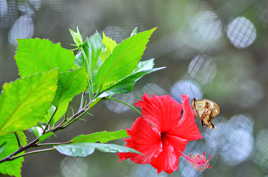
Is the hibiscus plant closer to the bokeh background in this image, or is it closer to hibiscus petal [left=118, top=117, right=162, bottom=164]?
hibiscus petal [left=118, top=117, right=162, bottom=164]

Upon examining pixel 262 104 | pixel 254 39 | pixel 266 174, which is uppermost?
pixel 254 39

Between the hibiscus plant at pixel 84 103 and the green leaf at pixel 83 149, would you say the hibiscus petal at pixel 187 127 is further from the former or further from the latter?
the green leaf at pixel 83 149

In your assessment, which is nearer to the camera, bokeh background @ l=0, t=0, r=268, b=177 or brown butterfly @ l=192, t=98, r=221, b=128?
brown butterfly @ l=192, t=98, r=221, b=128

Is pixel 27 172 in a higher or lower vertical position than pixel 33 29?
lower

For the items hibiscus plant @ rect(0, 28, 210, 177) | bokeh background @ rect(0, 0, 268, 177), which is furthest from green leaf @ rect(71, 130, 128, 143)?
bokeh background @ rect(0, 0, 268, 177)

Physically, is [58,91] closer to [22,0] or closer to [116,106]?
[116,106]

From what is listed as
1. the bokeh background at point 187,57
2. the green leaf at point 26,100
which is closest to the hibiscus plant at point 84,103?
the green leaf at point 26,100

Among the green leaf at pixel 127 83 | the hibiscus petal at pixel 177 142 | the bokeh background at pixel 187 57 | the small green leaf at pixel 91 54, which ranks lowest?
the bokeh background at pixel 187 57

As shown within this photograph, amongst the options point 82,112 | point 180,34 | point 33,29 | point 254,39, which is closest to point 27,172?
point 33,29

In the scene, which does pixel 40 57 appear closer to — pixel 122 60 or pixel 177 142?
pixel 122 60
